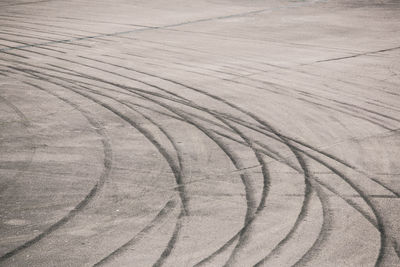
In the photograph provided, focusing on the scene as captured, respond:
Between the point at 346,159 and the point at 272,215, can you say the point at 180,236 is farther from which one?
the point at 346,159

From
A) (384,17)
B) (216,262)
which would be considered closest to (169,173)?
(216,262)

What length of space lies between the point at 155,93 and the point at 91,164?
2958 mm

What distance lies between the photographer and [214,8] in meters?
18.0

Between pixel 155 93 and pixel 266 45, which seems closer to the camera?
pixel 155 93

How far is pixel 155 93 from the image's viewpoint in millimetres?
9555

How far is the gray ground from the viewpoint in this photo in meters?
5.18

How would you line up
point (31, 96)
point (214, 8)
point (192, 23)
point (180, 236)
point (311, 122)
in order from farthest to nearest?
point (214, 8), point (192, 23), point (31, 96), point (311, 122), point (180, 236)

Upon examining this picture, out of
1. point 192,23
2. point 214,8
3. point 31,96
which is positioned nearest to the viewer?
point 31,96

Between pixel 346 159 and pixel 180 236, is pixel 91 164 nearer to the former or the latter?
pixel 180 236

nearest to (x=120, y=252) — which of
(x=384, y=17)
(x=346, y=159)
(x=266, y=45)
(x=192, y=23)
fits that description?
(x=346, y=159)

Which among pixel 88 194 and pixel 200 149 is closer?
pixel 88 194

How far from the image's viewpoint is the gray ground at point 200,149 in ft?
17.0

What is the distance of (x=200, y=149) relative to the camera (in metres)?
7.26

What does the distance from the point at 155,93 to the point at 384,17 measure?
9077mm
